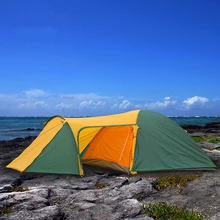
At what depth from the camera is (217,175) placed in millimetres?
10750

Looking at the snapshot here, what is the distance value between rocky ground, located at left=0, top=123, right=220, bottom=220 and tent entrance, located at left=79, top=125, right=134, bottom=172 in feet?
4.12

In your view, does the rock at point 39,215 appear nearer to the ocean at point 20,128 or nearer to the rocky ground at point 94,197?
the rocky ground at point 94,197

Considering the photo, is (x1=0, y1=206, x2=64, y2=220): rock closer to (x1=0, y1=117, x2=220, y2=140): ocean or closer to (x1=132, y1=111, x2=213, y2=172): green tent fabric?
(x1=132, y1=111, x2=213, y2=172): green tent fabric

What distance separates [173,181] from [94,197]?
3025mm

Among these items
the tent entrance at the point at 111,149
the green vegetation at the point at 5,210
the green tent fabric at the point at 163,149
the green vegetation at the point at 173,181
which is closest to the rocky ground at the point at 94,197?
the green vegetation at the point at 5,210

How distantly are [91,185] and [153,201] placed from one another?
249 cm

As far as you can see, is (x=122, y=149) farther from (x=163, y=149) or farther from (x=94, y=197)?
(x=94, y=197)

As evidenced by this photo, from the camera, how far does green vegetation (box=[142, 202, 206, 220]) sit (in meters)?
6.63

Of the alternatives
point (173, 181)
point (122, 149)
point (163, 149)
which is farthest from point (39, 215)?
point (163, 149)

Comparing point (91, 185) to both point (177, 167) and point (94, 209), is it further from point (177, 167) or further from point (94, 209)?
point (177, 167)

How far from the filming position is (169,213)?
270 inches

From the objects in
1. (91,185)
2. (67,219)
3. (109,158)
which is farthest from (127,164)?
(67,219)

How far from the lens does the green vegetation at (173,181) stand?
9258 millimetres

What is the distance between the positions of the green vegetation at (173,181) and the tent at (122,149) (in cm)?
112
